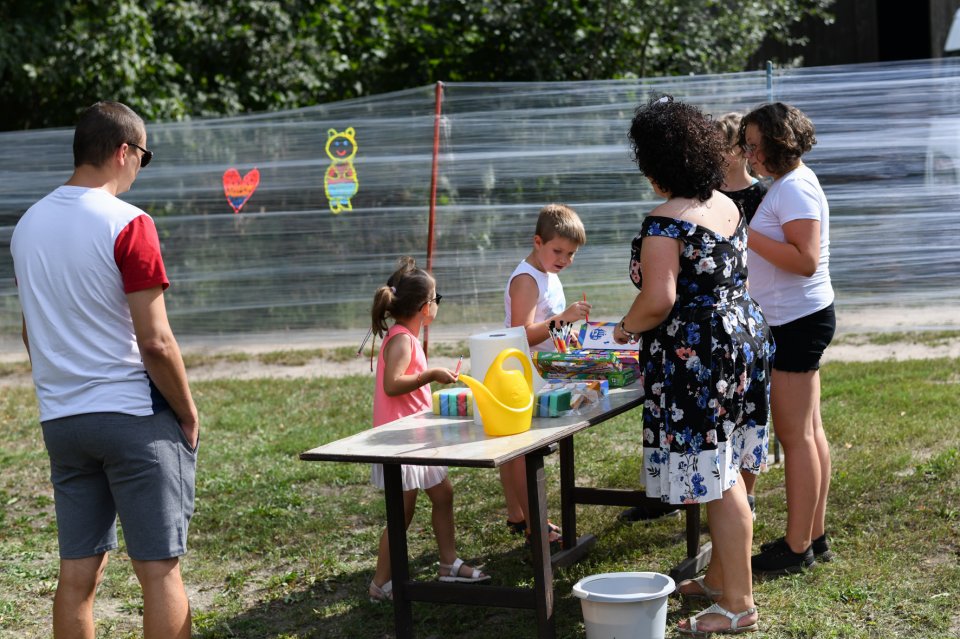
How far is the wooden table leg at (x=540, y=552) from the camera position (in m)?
3.44

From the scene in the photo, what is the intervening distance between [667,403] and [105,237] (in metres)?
1.74

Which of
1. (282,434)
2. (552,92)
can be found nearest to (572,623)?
(282,434)

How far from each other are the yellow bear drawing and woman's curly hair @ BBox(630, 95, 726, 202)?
555cm

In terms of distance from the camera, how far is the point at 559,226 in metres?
4.21

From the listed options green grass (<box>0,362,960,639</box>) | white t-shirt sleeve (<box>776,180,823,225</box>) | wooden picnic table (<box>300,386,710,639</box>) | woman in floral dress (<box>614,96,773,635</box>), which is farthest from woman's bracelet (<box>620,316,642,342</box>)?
green grass (<box>0,362,960,639</box>)

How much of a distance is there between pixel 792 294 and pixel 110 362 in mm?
2385

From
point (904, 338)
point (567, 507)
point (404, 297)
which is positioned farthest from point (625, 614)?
point (904, 338)

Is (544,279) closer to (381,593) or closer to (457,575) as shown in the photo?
(457,575)

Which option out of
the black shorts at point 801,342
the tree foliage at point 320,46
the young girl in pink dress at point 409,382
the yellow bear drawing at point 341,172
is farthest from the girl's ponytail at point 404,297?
the tree foliage at point 320,46

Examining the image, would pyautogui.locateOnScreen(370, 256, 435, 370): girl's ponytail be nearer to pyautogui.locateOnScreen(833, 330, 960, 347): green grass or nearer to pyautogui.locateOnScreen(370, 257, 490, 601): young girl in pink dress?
pyautogui.locateOnScreen(370, 257, 490, 601): young girl in pink dress

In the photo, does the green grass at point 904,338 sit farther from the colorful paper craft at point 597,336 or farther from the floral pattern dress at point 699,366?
the floral pattern dress at point 699,366

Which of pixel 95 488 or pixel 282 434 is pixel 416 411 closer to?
pixel 95 488

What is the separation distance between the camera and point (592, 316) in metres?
8.17

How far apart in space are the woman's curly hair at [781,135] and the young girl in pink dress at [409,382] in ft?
4.33
